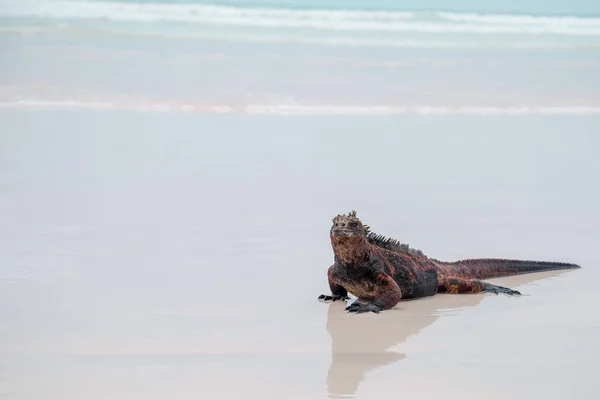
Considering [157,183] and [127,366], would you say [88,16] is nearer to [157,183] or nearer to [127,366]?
[157,183]

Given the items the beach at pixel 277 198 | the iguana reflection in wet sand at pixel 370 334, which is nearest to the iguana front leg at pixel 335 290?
the iguana reflection in wet sand at pixel 370 334

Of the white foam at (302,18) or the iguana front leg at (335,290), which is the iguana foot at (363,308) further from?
the white foam at (302,18)

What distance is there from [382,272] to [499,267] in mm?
1624

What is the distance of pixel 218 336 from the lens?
25.1 ft

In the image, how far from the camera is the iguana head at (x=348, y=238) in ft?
29.2

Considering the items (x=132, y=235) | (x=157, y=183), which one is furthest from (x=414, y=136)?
(x=132, y=235)

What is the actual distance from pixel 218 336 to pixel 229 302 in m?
1.06

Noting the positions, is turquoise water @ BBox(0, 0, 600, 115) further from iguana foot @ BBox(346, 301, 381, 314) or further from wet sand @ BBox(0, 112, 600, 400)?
iguana foot @ BBox(346, 301, 381, 314)

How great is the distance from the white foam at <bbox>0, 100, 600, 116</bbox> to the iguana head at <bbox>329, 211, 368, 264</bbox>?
9242mm

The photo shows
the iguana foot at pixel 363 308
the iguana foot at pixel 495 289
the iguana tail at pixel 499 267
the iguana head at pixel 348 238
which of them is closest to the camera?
the iguana foot at pixel 363 308

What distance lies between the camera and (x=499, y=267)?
10.2 meters

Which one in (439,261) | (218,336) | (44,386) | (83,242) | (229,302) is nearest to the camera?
(44,386)

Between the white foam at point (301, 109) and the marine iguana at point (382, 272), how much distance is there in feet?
28.2

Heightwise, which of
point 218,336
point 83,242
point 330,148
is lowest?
point 218,336
